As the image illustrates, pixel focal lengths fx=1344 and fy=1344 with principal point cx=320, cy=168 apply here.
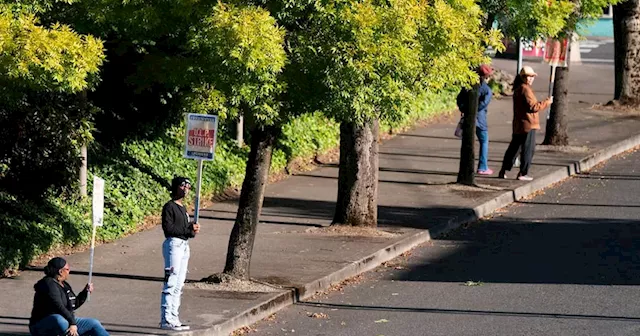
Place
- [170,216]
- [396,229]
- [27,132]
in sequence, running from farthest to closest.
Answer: [396,229], [27,132], [170,216]

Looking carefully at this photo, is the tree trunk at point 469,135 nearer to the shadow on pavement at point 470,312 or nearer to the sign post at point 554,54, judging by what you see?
the sign post at point 554,54

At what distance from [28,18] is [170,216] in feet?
8.14

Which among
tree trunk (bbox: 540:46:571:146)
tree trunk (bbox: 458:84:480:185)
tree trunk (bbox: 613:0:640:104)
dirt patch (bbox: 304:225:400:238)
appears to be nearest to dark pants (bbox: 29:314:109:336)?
dirt patch (bbox: 304:225:400:238)

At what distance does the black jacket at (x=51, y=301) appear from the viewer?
36.0 ft

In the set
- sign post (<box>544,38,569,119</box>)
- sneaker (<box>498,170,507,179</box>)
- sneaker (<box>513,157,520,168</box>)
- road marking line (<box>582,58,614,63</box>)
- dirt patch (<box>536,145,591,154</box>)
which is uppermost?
road marking line (<box>582,58,614,63</box>)

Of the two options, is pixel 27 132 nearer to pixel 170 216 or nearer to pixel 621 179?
pixel 170 216

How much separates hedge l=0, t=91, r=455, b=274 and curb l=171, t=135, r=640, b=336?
1836 mm

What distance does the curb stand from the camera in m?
13.1

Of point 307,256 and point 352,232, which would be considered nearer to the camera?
point 307,256

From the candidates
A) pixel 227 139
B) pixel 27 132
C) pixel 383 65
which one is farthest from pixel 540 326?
pixel 227 139

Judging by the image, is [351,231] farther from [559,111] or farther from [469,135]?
[559,111]

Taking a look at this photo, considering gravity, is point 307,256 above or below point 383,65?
below

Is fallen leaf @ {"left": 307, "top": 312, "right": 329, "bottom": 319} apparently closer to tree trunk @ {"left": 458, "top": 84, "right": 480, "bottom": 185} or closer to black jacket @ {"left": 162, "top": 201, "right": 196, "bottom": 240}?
black jacket @ {"left": 162, "top": 201, "right": 196, "bottom": 240}

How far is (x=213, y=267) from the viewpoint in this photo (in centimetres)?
1554
